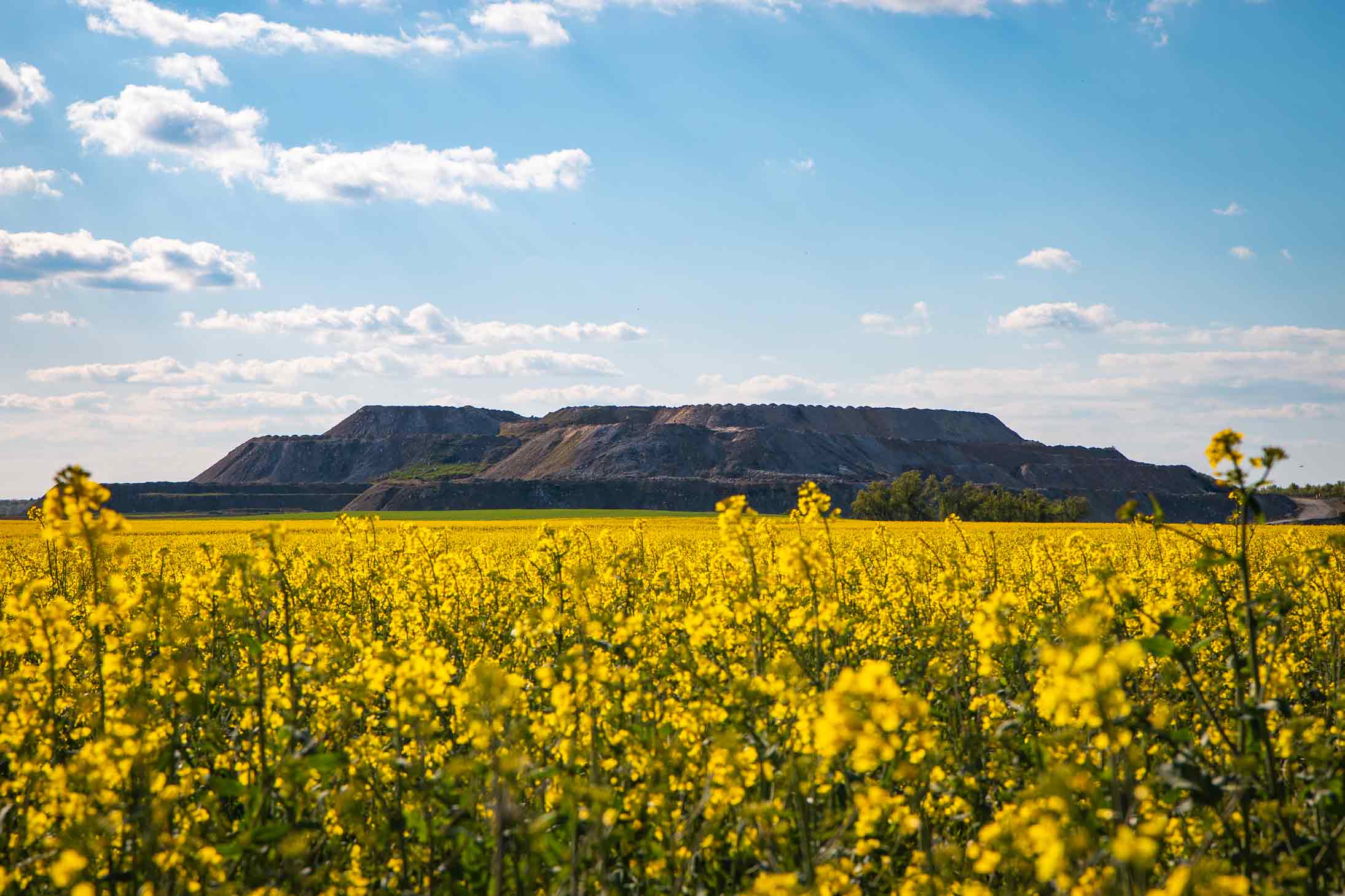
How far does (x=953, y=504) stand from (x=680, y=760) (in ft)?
204

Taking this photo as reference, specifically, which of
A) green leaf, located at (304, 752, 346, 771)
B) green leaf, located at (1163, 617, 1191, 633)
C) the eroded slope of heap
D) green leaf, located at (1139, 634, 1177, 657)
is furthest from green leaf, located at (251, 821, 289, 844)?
the eroded slope of heap

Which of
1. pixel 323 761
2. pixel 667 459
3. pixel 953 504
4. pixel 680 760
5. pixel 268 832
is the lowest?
pixel 953 504

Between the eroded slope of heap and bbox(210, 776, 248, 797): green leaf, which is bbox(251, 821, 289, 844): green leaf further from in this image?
the eroded slope of heap

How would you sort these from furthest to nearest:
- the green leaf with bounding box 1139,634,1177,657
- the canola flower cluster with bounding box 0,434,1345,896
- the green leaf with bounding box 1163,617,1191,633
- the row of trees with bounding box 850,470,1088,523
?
1. the row of trees with bounding box 850,470,1088,523
2. the green leaf with bounding box 1163,617,1191,633
3. the green leaf with bounding box 1139,634,1177,657
4. the canola flower cluster with bounding box 0,434,1345,896

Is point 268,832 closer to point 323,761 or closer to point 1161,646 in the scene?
point 323,761

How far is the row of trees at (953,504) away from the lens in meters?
60.5

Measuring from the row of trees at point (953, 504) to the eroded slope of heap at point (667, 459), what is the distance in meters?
19.3

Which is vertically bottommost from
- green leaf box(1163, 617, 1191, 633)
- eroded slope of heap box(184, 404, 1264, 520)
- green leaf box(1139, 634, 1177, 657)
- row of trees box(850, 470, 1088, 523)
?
row of trees box(850, 470, 1088, 523)

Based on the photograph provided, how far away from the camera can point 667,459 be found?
109188 mm

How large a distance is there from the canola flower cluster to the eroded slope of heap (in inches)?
3154

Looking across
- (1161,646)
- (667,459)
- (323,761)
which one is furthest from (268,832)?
(667,459)

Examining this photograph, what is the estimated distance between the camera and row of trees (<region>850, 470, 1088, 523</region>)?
6053cm

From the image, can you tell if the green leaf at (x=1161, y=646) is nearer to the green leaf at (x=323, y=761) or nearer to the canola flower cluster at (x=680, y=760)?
the canola flower cluster at (x=680, y=760)

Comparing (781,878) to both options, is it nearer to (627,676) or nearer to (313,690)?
(627,676)
